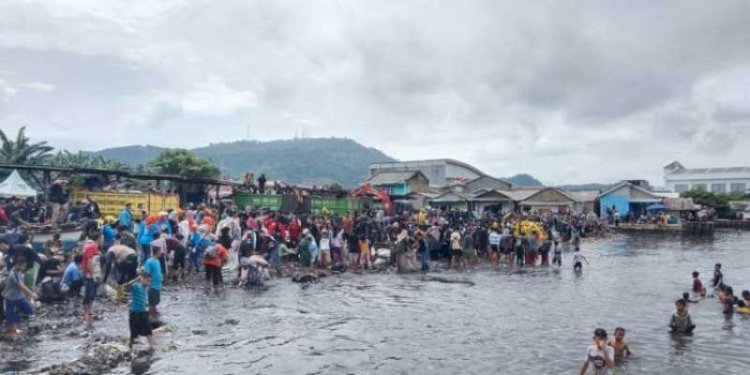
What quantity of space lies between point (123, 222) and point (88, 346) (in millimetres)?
8095

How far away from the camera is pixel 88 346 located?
12.5 m

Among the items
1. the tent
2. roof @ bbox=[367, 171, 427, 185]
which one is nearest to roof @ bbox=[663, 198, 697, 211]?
roof @ bbox=[367, 171, 427, 185]

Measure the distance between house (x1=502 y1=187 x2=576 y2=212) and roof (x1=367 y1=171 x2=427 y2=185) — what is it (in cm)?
1087

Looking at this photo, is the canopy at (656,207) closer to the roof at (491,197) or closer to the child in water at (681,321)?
the roof at (491,197)

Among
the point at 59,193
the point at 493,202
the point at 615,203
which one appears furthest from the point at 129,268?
the point at 615,203

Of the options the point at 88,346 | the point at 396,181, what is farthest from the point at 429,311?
the point at 396,181

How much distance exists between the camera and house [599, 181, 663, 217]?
6581 cm

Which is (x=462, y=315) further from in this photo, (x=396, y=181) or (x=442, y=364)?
(x=396, y=181)

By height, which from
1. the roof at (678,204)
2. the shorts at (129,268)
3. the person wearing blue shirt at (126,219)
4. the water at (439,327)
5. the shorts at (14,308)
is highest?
the roof at (678,204)

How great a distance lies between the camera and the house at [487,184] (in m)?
70.6

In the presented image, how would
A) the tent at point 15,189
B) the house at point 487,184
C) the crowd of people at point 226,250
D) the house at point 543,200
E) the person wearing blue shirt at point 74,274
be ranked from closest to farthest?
1. the crowd of people at point 226,250
2. the person wearing blue shirt at point 74,274
3. the tent at point 15,189
4. the house at point 543,200
5. the house at point 487,184

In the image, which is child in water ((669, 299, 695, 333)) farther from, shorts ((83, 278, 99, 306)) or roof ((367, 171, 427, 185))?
roof ((367, 171, 427, 185))

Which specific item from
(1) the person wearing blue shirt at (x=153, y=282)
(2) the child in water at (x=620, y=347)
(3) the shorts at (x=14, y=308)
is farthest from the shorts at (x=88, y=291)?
(2) the child in water at (x=620, y=347)

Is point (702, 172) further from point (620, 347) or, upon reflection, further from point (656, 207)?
point (620, 347)
